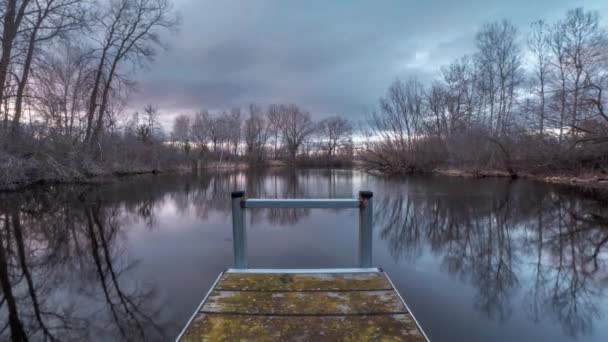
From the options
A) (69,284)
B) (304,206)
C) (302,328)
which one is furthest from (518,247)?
(69,284)

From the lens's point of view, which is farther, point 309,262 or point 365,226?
point 309,262

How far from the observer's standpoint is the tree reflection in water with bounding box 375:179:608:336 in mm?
3027

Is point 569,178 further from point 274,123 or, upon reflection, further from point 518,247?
point 274,123

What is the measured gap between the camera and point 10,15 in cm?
995

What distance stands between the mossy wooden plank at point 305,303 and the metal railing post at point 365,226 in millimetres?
553

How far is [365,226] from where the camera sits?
2.83m

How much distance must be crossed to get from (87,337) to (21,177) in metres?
13.2

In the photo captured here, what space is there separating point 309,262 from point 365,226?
1.77 meters

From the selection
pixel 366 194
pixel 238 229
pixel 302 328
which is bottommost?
pixel 302 328

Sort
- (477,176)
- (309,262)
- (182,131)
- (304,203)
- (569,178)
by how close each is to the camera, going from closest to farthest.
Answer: (304,203) < (309,262) < (569,178) < (477,176) < (182,131)

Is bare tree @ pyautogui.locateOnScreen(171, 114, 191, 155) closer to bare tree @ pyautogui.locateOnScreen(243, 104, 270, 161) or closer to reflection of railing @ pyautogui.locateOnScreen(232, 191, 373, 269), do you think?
bare tree @ pyautogui.locateOnScreen(243, 104, 270, 161)

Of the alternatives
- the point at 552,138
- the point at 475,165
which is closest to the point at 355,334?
the point at 552,138

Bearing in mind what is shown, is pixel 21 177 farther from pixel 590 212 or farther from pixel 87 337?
pixel 590 212

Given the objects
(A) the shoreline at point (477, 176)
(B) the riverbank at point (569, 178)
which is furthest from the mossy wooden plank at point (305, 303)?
(A) the shoreline at point (477, 176)
